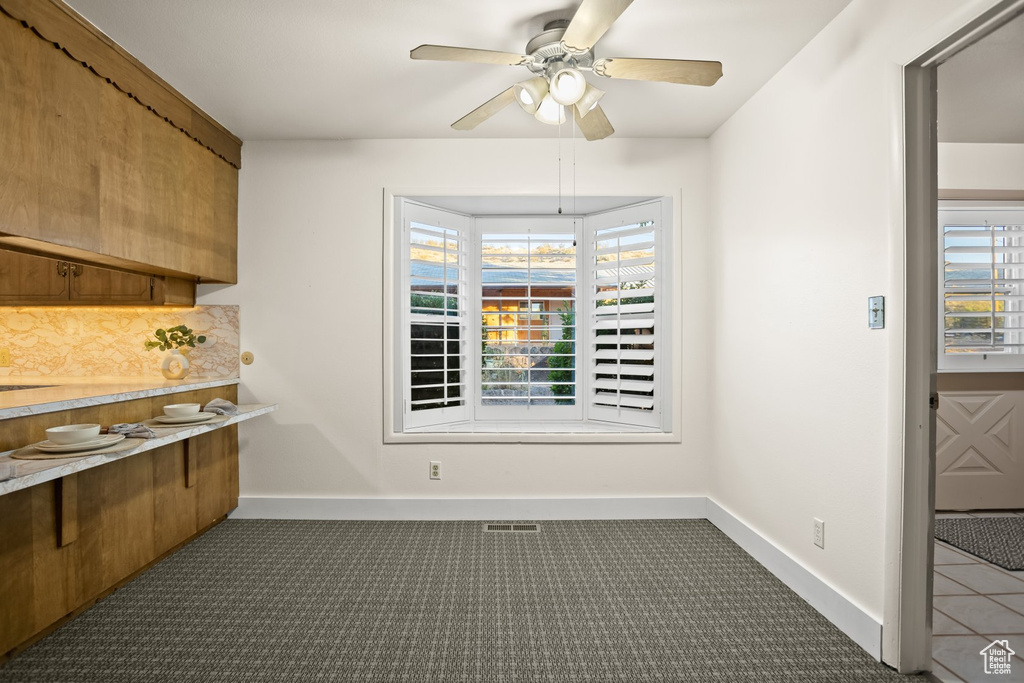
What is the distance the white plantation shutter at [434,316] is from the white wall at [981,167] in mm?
3284

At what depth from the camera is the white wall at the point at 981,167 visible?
364 centimetres

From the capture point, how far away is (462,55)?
6.47 ft

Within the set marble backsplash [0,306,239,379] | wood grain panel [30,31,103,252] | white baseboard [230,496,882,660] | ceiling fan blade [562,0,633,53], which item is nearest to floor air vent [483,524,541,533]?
white baseboard [230,496,882,660]

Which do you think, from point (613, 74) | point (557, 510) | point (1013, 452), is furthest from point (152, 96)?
point (1013, 452)

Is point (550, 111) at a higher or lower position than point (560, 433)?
higher

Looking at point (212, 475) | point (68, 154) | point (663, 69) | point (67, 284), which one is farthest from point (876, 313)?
point (67, 284)

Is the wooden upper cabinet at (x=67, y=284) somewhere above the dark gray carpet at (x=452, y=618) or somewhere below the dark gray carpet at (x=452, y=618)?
above

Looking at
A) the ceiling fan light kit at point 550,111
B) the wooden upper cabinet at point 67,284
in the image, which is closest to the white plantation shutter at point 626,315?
the ceiling fan light kit at point 550,111

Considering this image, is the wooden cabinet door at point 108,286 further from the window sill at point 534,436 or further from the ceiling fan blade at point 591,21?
the ceiling fan blade at point 591,21

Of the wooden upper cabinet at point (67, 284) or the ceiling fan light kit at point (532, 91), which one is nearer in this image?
the ceiling fan light kit at point (532, 91)

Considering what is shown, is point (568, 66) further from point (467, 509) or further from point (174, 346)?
point (174, 346)

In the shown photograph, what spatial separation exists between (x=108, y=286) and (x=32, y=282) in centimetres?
37

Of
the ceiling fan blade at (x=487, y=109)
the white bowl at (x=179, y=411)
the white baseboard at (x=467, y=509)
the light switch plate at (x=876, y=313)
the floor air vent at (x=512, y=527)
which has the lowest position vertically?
the floor air vent at (x=512, y=527)

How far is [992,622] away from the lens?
2240 mm
